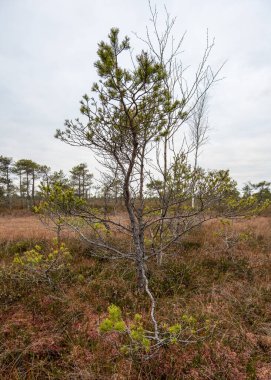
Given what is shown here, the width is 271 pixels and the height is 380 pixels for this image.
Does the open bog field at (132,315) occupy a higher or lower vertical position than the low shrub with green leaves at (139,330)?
lower

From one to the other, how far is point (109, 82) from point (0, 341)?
394cm

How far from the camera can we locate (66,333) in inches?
130

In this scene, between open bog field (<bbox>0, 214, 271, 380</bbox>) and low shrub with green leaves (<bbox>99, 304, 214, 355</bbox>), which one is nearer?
low shrub with green leaves (<bbox>99, 304, 214, 355</bbox>)

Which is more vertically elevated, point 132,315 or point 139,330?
point 139,330

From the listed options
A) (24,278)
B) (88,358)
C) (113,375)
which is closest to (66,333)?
(88,358)

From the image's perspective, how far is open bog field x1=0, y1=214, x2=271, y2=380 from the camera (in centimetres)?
272

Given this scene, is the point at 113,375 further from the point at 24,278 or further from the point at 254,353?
the point at 24,278

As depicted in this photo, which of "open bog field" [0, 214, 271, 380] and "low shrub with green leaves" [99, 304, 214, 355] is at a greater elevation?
"low shrub with green leaves" [99, 304, 214, 355]

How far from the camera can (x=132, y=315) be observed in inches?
153

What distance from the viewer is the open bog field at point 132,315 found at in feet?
8.93

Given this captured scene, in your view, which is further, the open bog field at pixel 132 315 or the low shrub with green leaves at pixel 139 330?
the open bog field at pixel 132 315

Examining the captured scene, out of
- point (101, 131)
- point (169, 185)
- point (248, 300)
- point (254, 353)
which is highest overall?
point (101, 131)

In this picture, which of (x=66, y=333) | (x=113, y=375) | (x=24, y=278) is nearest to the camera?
(x=113, y=375)

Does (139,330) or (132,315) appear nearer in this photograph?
(139,330)
